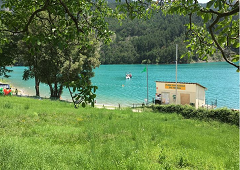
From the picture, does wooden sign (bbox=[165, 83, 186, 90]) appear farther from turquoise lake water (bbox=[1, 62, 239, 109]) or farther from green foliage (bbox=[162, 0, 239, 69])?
green foliage (bbox=[162, 0, 239, 69])

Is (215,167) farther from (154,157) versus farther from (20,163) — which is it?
(20,163)

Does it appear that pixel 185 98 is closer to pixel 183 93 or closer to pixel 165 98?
pixel 183 93

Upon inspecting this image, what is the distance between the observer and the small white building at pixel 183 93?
2603 centimetres

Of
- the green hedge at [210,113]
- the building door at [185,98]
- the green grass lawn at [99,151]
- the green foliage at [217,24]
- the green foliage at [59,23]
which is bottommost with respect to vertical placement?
the green hedge at [210,113]

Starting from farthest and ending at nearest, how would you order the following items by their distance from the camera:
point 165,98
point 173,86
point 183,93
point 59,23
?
point 165,98 < point 173,86 < point 183,93 < point 59,23

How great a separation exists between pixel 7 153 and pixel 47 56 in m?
22.0

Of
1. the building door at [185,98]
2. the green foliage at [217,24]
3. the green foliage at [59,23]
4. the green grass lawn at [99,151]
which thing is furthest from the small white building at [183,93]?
the green foliage at [217,24]

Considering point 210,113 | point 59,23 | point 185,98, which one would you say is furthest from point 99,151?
point 185,98

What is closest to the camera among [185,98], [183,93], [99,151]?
[99,151]

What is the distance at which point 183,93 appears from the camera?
1066 inches

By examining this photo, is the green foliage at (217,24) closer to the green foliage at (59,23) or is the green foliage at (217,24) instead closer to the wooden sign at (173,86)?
the green foliage at (59,23)

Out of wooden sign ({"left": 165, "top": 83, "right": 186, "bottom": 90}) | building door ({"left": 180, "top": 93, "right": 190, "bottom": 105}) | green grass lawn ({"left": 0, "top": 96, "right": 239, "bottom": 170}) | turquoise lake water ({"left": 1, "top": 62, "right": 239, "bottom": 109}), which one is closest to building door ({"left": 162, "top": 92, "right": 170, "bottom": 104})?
wooden sign ({"left": 165, "top": 83, "right": 186, "bottom": 90})

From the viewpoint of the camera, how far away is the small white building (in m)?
26.0

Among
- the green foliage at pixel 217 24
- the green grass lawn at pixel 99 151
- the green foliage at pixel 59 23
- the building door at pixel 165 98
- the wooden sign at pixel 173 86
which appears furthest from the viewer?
the building door at pixel 165 98
